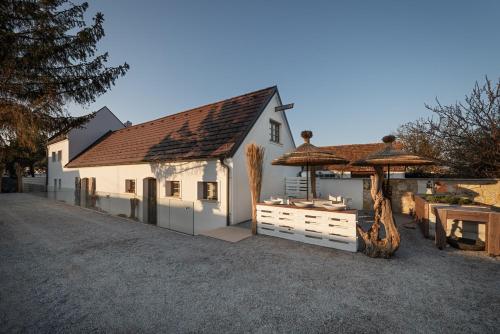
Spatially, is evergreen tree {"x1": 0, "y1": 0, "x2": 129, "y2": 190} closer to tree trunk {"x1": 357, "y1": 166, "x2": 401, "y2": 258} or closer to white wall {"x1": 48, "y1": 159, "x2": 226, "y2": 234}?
white wall {"x1": 48, "y1": 159, "x2": 226, "y2": 234}

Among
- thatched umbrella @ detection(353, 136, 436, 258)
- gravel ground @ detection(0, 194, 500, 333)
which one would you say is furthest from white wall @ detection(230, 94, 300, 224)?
thatched umbrella @ detection(353, 136, 436, 258)

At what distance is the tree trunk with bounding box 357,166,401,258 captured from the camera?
210 inches

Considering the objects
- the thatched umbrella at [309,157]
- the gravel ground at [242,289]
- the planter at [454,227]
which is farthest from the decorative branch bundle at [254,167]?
the planter at [454,227]

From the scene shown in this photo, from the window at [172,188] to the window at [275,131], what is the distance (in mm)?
5975

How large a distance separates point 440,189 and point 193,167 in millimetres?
12092

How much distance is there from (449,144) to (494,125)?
2193 millimetres

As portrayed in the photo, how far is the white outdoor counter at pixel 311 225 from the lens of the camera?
583 cm

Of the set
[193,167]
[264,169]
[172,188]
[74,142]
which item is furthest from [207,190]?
[74,142]

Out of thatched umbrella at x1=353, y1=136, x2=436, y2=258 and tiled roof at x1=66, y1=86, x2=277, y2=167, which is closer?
thatched umbrella at x1=353, y1=136, x2=436, y2=258

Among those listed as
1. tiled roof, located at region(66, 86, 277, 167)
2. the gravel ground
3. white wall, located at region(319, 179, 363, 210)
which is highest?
tiled roof, located at region(66, 86, 277, 167)

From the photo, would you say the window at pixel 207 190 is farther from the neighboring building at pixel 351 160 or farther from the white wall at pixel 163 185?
the neighboring building at pixel 351 160

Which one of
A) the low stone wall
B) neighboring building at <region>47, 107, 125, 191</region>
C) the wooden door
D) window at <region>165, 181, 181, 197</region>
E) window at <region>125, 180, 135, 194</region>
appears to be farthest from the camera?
neighboring building at <region>47, 107, 125, 191</region>

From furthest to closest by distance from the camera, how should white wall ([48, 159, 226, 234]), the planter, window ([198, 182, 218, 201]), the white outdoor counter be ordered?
window ([198, 182, 218, 201]) < white wall ([48, 159, 226, 234]) < the planter < the white outdoor counter

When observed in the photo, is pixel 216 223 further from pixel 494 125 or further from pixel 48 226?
pixel 494 125
